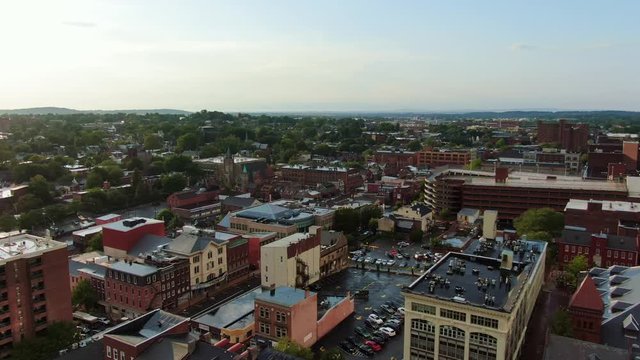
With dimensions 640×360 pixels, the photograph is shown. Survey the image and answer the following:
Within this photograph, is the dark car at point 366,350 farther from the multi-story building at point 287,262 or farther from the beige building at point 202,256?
the beige building at point 202,256

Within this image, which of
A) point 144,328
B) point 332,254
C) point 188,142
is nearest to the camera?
point 144,328

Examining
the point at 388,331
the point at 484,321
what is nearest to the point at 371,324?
the point at 388,331

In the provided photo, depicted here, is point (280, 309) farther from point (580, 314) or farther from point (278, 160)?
point (278, 160)

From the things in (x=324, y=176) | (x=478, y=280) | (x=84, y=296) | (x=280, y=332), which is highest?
(x=478, y=280)

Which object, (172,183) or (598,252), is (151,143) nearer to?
(172,183)

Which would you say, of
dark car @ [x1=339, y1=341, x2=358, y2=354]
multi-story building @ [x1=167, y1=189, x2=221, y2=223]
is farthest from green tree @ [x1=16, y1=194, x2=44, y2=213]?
dark car @ [x1=339, y1=341, x2=358, y2=354]

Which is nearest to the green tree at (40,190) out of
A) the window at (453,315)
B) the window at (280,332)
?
the window at (280,332)
